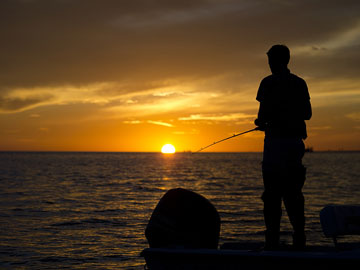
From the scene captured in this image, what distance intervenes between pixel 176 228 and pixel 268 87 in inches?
91.6

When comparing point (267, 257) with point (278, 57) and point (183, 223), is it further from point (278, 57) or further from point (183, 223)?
point (278, 57)

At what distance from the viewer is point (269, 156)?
531 centimetres

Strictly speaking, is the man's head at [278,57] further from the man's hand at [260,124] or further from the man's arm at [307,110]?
the man's hand at [260,124]

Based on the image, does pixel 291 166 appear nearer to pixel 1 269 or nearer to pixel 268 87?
pixel 268 87

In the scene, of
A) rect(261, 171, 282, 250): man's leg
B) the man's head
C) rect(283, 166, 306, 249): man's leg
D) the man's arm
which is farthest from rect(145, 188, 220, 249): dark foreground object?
the man's head

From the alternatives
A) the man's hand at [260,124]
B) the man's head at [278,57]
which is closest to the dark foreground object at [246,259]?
the man's hand at [260,124]

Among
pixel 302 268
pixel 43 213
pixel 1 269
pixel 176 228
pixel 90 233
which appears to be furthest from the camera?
pixel 43 213

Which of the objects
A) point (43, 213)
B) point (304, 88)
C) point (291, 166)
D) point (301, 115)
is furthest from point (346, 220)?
point (43, 213)

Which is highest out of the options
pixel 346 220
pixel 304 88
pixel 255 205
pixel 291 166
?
pixel 304 88

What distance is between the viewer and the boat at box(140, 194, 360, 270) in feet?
13.6

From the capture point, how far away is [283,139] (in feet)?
17.2

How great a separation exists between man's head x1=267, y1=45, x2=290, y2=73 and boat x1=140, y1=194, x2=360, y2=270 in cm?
198

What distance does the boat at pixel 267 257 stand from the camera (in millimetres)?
4160

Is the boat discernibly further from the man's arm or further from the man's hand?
the man's hand
